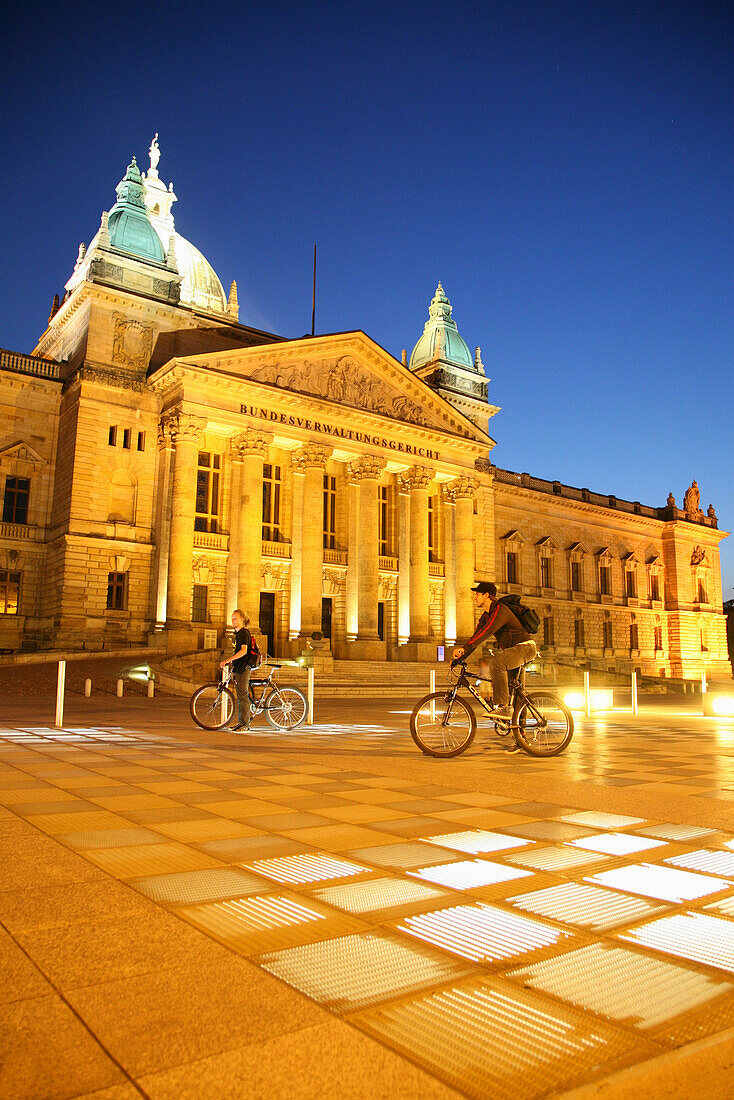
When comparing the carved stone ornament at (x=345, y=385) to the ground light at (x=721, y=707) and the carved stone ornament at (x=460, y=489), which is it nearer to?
the carved stone ornament at (x=460, y=489)

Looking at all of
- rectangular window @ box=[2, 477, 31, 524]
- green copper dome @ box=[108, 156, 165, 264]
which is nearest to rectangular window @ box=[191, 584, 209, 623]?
rectangular window @ box=[2, 477, 31, 524]

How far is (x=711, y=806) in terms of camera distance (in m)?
6.36

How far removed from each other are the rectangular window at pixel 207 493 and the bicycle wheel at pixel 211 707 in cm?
2556

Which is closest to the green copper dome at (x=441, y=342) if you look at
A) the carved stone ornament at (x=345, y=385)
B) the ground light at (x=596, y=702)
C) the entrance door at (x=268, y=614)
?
the carved stone ornament at (x=345, y=385)

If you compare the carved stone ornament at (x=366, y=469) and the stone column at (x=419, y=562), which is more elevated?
the carved stone ornament at (x=366, y=469)

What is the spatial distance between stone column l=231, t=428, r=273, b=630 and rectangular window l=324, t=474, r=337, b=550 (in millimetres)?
5690

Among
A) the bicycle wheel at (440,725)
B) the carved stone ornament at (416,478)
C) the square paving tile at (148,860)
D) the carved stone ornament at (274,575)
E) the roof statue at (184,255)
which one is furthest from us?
the roof statue at (184,255)

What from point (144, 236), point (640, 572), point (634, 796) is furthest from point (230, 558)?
point (640, 572)

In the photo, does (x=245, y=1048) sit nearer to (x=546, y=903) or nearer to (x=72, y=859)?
(x=546, y=903)

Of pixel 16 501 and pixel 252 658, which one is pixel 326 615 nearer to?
pixel 16 501

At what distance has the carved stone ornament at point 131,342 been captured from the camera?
38562mm

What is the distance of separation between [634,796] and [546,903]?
11.8 feet

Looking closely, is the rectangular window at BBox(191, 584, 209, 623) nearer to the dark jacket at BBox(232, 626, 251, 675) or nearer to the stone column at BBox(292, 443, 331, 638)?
the stone column at BBox(292, 443, 331, 638)

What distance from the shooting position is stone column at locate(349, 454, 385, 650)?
40.6 m
